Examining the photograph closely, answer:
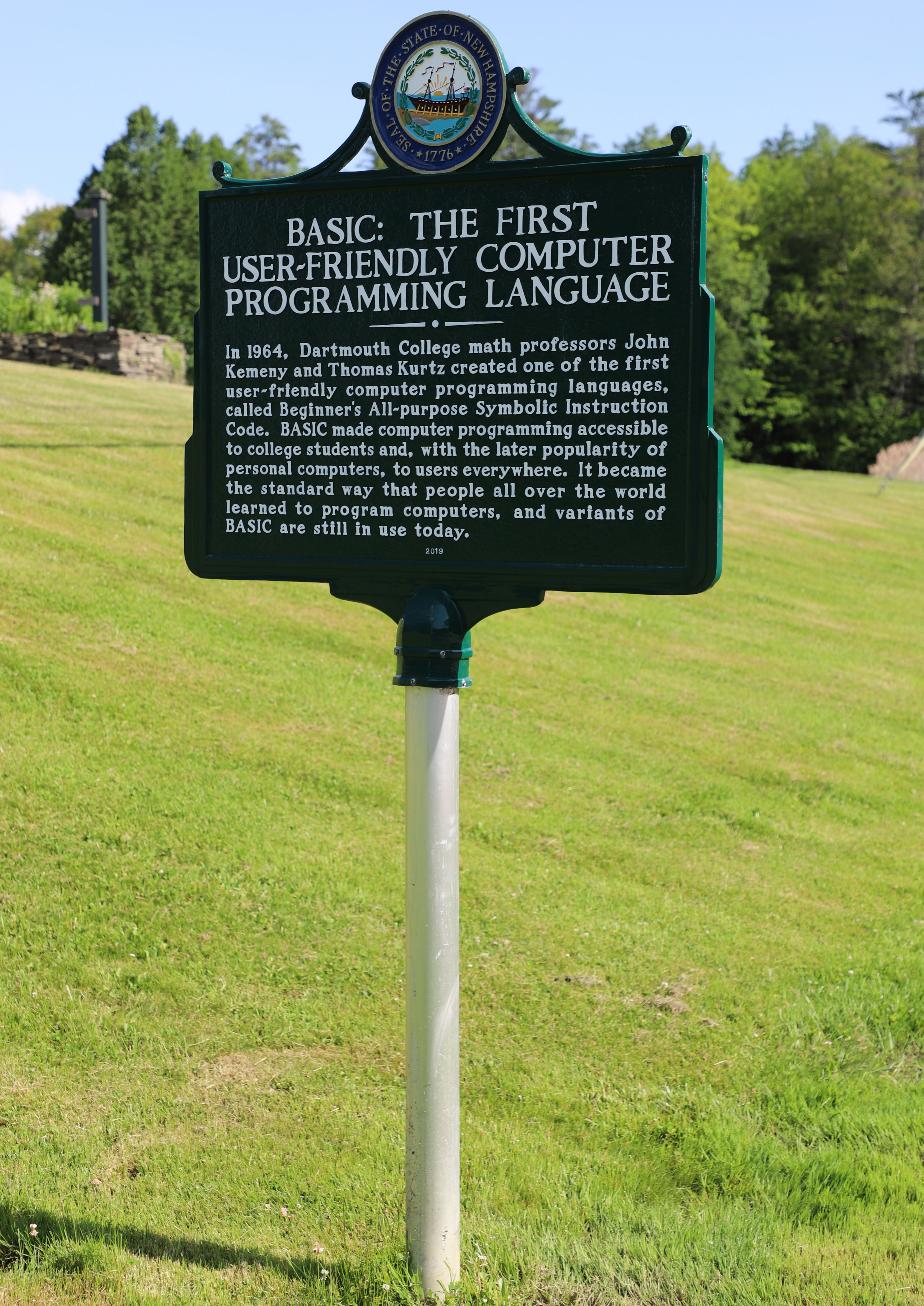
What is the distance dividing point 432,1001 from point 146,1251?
1.22 m

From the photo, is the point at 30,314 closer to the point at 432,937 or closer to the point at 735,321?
the point at 432,937

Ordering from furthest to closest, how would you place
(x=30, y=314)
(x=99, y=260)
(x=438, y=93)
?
1. (x=99, y=260)
2. (x=30, y=314)
3. (x=438, y=93)

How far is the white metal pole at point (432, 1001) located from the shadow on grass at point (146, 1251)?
22 cm

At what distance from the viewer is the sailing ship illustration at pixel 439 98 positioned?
137 inches

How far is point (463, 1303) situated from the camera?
3.63 metres

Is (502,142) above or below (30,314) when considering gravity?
below

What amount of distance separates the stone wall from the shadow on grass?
27.2 m

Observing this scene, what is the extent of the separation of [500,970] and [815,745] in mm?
5127

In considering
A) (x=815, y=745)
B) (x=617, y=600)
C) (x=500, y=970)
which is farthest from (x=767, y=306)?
(x=500, y=970)

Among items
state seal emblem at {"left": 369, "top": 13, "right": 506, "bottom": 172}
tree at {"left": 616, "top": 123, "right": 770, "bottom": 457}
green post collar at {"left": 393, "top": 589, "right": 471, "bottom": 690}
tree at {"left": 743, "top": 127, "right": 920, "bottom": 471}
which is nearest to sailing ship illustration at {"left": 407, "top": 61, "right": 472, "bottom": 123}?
state seal emblem at {"left": 369, "top": 13, "right": 506, "bottom": 172}

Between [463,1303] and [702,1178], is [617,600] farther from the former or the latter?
[463,1303]

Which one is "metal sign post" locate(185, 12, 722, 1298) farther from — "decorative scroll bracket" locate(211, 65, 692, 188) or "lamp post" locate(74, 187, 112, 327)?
"lamp post" locate(74, 187, 112, 327)

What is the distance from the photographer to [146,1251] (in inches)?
154

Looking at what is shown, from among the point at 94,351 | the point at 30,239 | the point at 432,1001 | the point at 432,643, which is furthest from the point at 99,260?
the point at 30,239
